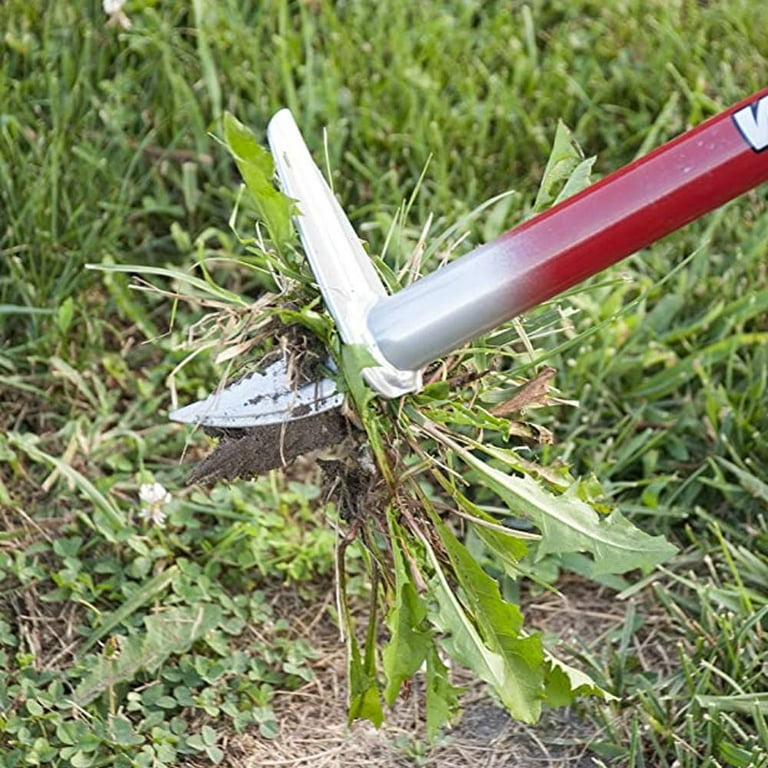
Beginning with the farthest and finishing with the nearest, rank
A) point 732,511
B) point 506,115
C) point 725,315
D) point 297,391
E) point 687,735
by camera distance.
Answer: point 506,115 → point 725,315 → point 732,511 → point 687,735 → point 297,391

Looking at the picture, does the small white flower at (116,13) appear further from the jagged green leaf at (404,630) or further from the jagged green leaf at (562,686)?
the jagged green leaf at (562,686)

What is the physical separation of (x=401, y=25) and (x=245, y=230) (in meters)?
0.65

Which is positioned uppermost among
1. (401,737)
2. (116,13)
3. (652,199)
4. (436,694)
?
(652,199)

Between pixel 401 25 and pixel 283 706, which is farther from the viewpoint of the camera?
pixel 401 25

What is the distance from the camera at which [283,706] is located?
2066mm

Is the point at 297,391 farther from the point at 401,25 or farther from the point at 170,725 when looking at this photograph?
the point at 401,25

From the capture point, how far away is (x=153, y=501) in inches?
86.1

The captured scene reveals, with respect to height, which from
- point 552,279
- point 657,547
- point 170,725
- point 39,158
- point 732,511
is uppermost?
point 552,279

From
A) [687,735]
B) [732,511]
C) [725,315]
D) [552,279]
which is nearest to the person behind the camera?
[552,279]

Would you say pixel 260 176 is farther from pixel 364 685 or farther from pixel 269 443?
pixel 364 685

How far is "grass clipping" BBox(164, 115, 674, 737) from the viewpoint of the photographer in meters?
1.76

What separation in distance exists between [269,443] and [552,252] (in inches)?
17.8

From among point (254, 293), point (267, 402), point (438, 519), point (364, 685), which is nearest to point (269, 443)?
point (267, 402)

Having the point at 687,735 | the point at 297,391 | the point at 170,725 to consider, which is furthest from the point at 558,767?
the point at 297,391
